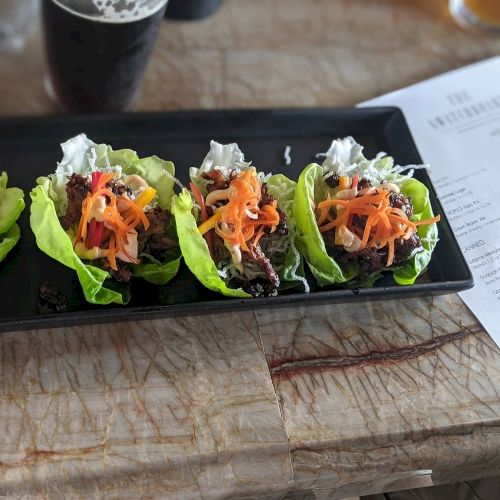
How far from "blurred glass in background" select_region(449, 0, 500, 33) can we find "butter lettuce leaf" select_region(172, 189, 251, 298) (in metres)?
1.09

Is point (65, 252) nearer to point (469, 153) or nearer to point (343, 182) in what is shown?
point (343, 182)

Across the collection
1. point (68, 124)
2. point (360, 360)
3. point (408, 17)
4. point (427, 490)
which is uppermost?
point (408, 17)

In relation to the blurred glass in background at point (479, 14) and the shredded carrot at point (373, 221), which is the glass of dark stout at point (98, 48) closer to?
the shredded carrot at point (373, 221)

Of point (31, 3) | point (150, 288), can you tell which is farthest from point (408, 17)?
point (150, 288)

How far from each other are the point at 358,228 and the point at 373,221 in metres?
0.04

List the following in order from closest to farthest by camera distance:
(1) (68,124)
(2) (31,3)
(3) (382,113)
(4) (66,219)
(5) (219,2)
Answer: (4) (66,219) < (1) (68,124) < (3) (382,113) < (2) (31,3) < (5) (219,2)

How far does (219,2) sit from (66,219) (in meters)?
0.83

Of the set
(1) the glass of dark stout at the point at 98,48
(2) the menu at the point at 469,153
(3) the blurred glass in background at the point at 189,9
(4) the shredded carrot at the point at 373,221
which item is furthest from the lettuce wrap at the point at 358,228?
(3) the blurred glass in background at the point at 189,9

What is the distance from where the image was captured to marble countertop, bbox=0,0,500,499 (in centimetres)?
102

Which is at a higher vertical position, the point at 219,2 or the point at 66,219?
the point at 219,2

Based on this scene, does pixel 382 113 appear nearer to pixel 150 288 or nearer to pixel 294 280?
pixel 294 280

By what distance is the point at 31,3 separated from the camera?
159 cm

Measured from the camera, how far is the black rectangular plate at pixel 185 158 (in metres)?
1.10

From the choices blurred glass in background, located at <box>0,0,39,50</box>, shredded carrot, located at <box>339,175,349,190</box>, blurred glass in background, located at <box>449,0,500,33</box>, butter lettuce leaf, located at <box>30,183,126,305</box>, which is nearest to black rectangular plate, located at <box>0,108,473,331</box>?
butter lettuce leaf, located at <box>30,183,126,305</box>
